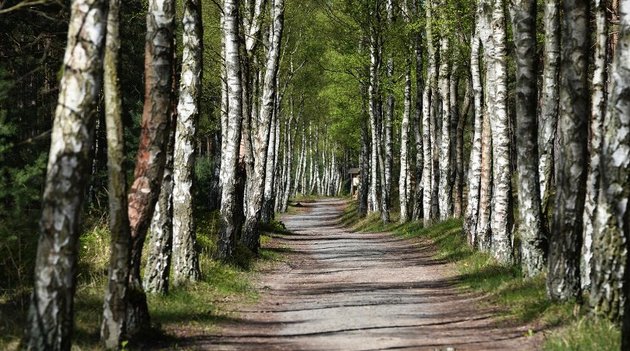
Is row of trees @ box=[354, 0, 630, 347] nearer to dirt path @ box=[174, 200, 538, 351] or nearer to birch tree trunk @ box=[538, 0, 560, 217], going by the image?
birch tree trunk @ box=[538, 0, 560, 217]

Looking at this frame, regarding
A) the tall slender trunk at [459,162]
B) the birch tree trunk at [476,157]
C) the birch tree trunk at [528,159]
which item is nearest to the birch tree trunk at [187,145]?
the birch tree trunk at [528,159]

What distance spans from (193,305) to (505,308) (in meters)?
4.80

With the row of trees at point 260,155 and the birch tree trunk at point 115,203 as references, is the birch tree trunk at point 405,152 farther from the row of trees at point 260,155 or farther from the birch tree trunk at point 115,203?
the birch tree trunk at point 115,203

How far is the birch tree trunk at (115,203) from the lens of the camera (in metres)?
8.60

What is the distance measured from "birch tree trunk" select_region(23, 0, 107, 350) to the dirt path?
2.52m

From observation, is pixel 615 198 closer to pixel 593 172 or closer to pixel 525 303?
pixel 593 172

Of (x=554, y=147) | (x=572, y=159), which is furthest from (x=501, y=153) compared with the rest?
(x=572, y=159)

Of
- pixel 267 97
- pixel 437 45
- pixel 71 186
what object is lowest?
pixel 71 186

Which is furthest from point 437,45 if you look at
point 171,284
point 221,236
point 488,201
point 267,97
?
point 171,284

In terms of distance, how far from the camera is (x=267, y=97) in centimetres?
2409

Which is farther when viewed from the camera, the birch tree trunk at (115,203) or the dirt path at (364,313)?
the dirt path at (364,313)

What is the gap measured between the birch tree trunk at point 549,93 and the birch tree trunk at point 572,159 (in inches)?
111

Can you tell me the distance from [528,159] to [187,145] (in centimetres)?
592

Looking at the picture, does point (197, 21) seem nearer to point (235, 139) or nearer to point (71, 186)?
point (235, 139)
